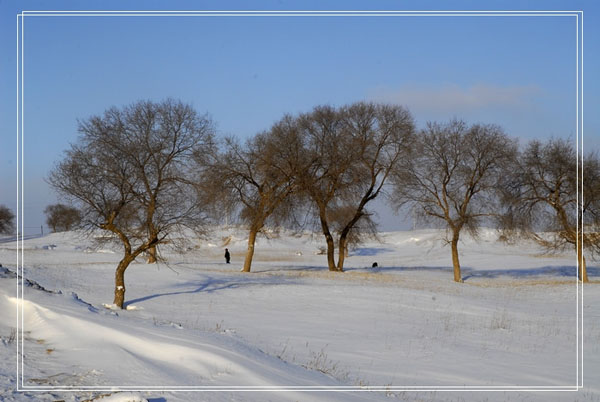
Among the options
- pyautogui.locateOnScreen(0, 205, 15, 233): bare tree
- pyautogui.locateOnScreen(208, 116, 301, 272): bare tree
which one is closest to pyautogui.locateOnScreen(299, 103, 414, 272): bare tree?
pyautogui.locateOnScreen(208, 116, 301, 272): bare tree

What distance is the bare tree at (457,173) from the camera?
113 feet

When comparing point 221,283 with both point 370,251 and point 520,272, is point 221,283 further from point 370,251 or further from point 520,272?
point 370,251

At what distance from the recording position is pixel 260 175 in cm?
3353

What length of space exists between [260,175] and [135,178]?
9406 mm

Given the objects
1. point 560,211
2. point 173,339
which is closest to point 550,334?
point 173,339

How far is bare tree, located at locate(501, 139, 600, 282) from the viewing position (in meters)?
A: 33.3

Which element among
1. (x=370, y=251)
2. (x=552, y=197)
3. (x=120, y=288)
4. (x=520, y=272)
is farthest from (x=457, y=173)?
(x=370, y=251)

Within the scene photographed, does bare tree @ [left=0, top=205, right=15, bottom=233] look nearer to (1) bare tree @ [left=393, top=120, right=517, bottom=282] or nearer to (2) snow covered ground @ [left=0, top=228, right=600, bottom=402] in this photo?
(2) snow covered ground @ [left=0, top=228, right=600, bottom=402]

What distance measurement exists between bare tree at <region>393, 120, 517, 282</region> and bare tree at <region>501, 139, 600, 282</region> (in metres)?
1.02

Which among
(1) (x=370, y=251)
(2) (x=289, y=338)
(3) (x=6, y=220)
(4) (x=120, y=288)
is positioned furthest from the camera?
(1) (x=370, y=251)

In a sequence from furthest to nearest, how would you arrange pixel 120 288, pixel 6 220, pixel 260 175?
pixel 6 220, pixel 260 175, pixel 120 288

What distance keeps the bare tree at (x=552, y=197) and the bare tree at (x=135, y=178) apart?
18418 mm

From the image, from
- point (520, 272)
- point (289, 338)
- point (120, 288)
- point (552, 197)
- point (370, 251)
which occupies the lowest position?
point (370, 251)

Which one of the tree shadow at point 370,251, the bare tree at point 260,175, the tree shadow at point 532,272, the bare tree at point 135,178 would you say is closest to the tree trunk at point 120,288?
the bare tree at point 135,178
